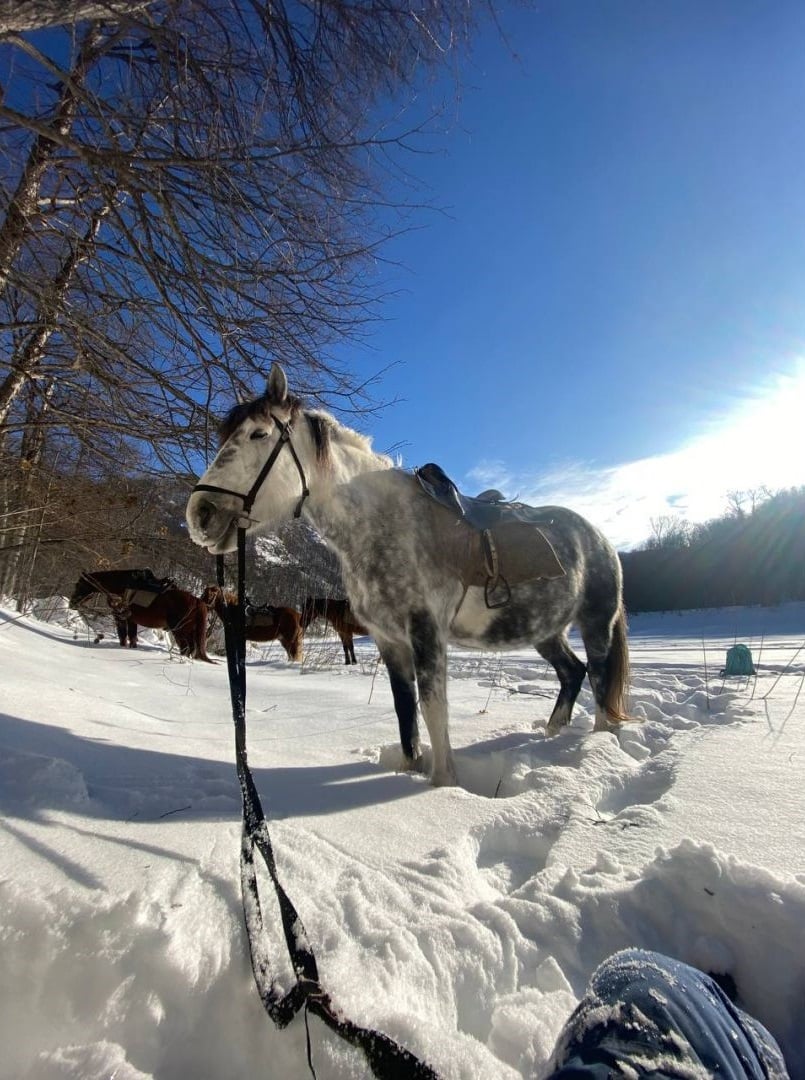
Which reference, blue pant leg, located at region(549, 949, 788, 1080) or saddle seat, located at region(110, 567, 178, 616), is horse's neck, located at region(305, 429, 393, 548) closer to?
blue pant leg, located at region(549, 949, 788, 1080)

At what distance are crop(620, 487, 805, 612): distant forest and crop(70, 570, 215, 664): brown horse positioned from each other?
3022cm

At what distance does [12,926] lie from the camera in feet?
2.99

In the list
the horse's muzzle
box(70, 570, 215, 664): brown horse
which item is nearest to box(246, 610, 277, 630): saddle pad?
box(70, 570, 215, 664): brown horse

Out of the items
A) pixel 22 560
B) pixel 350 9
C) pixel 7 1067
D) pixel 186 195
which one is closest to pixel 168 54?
pixel 186 195

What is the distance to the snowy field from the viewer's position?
81cm

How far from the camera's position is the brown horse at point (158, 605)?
30.8ft

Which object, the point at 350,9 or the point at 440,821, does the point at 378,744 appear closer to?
the point at 440,821

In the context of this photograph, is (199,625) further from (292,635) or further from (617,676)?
(617,676)

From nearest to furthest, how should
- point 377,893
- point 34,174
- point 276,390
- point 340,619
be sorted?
point 377,893, point 276,390, point 34,174, point 340,619

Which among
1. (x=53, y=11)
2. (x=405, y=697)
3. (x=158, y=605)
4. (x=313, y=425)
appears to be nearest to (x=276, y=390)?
(x=313, y=425)

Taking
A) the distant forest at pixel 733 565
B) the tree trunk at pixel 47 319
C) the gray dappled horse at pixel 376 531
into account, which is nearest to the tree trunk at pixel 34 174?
the tree trunk at pixel 47 319

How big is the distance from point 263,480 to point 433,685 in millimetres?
1245

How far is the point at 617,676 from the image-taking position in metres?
3.64

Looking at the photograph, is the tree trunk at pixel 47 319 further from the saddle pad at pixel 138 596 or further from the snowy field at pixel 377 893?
the saddle pad at pixel 138 596
